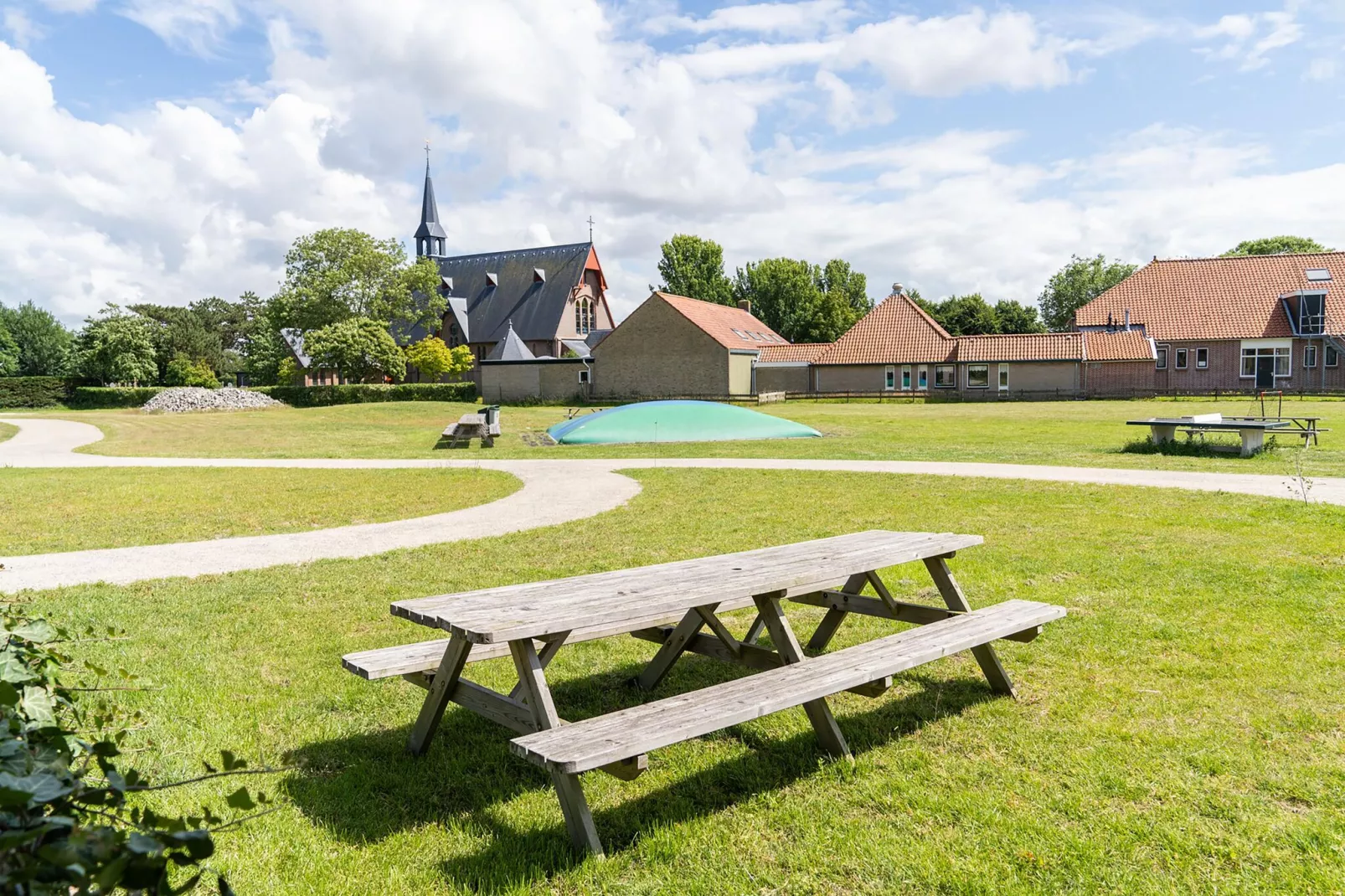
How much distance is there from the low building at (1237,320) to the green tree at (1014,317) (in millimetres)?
29846

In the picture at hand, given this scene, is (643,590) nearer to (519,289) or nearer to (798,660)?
(798,660)

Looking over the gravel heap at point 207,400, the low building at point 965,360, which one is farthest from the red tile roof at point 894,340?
the gravel heap at point 207,400

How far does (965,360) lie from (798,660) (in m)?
50.8

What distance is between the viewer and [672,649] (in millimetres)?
5137

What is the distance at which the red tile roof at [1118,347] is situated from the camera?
1939 inches

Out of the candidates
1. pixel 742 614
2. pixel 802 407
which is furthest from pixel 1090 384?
pixel 742 614

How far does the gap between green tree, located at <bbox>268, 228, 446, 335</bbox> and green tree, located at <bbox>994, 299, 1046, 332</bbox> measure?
52803 mm

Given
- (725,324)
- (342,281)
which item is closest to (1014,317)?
(725,324)

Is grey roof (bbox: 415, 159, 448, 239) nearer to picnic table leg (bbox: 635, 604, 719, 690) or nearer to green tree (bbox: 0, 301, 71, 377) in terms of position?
green tree (bbox: 0, 301, 71, 377)

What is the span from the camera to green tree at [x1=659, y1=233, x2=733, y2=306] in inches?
3307

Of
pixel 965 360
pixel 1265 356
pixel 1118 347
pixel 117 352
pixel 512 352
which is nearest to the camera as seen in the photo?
pixel 1118 347

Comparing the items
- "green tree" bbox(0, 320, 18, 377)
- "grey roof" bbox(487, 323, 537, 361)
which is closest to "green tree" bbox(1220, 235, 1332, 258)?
"grey roof" bbox(487, 323, 537, 361)

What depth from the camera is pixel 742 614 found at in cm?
700

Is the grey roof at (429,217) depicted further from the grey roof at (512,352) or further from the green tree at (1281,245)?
the green tree at (1281,245)
